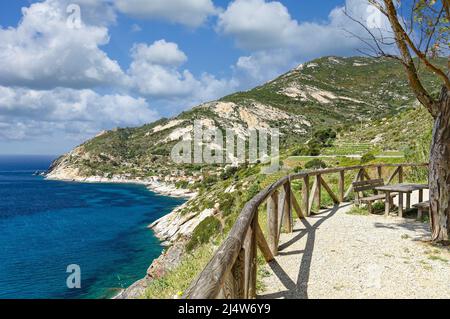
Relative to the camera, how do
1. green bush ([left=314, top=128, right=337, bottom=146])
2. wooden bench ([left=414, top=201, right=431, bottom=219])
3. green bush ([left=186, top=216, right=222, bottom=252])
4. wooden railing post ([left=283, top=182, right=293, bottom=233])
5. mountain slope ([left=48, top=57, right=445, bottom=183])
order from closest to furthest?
wooden railing post ([left=283, top=182, right=293, bottom=233]) → wooden bench ([left=414, top=201, right=431, bottom=219]) → green bush ([left=186, top=216, right=222, bottom=252]) → green bush ([left=314, top=128, right=337, bottom=146]) → mountain slope ([left=48, top=57, right=445, bottom=183])

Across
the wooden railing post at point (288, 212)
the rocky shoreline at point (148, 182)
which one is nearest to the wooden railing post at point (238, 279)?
the wooden railing post at point (288, 212)

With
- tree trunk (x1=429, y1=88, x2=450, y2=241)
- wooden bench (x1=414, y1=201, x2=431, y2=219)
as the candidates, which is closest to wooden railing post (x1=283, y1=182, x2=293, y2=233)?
tree trunk (x1=429, y1=88, x2=450, y2=241)

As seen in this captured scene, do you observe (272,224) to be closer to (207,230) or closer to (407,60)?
(407,60)

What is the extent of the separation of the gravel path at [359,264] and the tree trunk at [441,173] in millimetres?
432

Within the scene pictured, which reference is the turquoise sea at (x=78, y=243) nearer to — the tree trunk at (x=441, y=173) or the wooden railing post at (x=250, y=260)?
the wooden railing post at (x=250, y=260)

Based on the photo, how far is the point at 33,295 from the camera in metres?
29.3

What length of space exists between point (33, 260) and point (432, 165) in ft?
145

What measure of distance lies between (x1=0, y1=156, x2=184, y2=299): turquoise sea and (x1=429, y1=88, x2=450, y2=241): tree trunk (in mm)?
8929

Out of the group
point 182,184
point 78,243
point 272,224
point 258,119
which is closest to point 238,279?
point 272,224

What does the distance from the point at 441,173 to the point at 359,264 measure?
2491 mm

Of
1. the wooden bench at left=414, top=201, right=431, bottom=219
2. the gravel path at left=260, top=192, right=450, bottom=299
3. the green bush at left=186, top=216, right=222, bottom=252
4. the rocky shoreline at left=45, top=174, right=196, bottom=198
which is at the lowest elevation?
the rocky shoreline at left=45, top=174, right=196, bottom=198

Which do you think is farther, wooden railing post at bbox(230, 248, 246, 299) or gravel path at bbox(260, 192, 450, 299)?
gravel path at bbox(260, 192, 450, 299)

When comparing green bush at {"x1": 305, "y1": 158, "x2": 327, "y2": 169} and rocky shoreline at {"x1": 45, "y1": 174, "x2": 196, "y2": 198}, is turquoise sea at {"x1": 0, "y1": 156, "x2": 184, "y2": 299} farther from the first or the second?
green bush at {"x1": 305, "y1": 158, "x2": 327, "y2": 169}

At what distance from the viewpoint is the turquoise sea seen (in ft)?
103
